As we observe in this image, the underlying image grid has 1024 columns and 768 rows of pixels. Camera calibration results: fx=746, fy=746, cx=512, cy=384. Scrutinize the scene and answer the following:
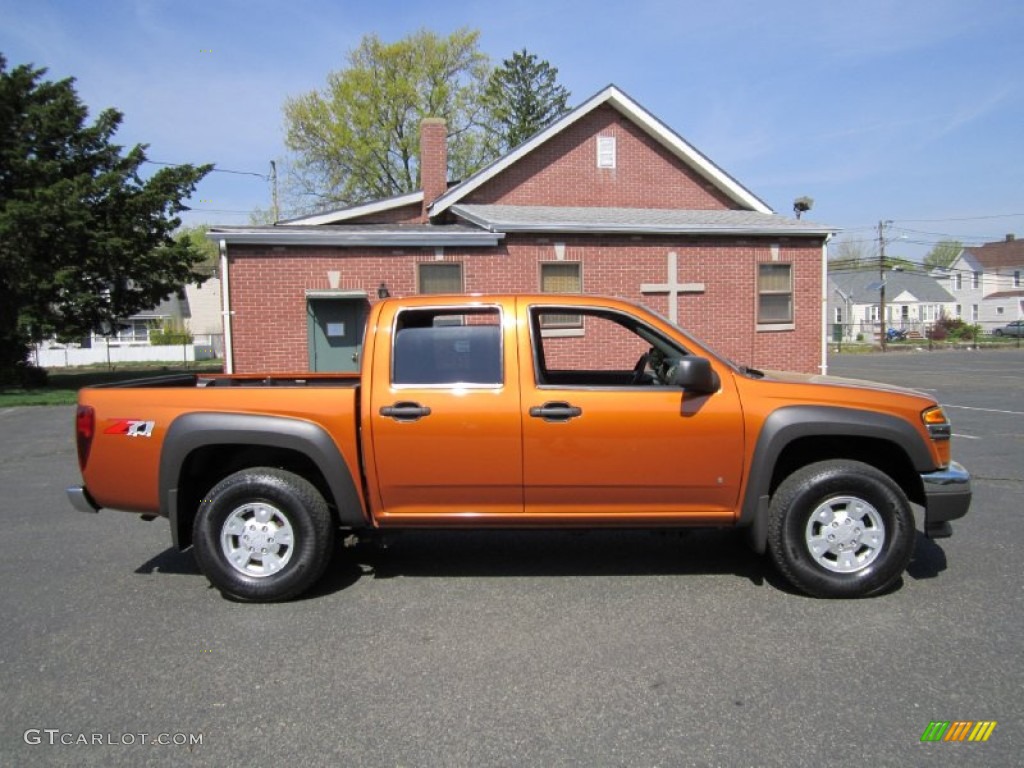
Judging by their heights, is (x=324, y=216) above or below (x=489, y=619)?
above

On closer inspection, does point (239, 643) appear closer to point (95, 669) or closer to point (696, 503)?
point (95, 669)

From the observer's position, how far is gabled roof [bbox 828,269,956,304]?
218 ft

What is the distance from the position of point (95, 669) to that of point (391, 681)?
1453 millimetres

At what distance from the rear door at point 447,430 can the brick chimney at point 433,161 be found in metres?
14.3

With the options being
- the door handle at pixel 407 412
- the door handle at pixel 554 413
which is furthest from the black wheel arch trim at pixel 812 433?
the door handle at pixel 407 412

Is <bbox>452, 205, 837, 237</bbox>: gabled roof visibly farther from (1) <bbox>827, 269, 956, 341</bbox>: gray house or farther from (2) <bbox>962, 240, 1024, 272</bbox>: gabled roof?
(2) <bbox>962, 240, 1024, 272</bbox>: gabled roof

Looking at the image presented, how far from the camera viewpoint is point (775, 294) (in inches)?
603

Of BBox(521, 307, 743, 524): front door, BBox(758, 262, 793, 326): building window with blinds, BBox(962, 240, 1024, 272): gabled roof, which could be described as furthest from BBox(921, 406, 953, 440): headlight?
BBox(962, 240, 1024, 272): gabled roof

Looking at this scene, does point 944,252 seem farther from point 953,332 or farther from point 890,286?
point 953,332

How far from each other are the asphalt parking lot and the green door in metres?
8.23

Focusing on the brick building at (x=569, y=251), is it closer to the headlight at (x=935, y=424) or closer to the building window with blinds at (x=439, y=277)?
the building window with blinds at (x=439, y=277)

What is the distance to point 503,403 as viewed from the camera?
171 inches

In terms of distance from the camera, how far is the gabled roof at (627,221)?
14102 millimetres

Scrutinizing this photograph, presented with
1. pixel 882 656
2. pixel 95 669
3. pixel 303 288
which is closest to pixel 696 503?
pixel 882 656
